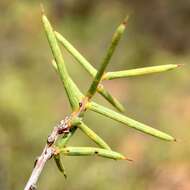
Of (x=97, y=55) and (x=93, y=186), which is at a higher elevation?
(x=93, y=186)

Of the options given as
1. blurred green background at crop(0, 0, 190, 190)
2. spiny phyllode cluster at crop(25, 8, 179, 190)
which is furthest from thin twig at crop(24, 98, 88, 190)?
blurred green background at crop(0, 0, 190, 190)

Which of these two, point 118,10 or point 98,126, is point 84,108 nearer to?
point 98,126

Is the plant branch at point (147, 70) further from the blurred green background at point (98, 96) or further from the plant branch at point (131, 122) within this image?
the blurred green background at point (98, 96)

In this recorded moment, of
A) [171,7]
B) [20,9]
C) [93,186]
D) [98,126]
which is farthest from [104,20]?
[93,186]

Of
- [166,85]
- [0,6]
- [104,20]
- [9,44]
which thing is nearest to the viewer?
[9,44]

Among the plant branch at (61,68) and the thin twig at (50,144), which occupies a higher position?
the plant branch at (61,68)

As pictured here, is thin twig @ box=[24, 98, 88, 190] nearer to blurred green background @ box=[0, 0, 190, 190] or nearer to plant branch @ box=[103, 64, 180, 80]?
plant branch @ box=[103, 64, 180, 80]

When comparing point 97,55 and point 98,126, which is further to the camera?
point 97,55

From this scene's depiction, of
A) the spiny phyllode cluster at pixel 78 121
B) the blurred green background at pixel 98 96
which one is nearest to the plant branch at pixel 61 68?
the spiny phyllode cluster at pixel 78 121
